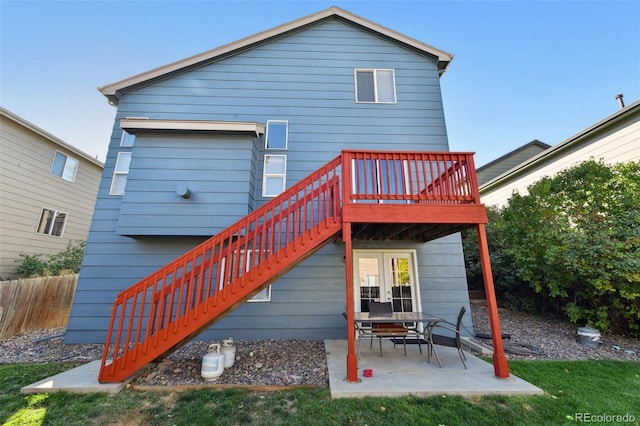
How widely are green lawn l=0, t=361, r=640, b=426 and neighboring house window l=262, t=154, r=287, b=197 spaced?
176 inches

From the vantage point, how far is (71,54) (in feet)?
28.7

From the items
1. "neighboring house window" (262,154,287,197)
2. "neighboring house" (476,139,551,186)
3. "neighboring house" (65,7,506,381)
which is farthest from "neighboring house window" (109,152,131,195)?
"neighboring house" (476,139,551,186)

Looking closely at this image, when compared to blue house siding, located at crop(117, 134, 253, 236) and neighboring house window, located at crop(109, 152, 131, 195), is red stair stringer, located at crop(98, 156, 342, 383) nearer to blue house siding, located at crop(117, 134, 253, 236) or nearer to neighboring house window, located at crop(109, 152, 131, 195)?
blue house siding, located at crop(117, 134, 253, 236)

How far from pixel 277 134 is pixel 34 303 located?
8.08 metres

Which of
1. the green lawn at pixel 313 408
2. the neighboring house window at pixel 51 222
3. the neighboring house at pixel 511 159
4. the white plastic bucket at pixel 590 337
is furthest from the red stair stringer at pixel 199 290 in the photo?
the neighboring house at pixel 511 159

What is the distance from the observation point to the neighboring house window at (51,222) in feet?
31.1

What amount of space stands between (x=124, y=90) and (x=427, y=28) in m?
10.0

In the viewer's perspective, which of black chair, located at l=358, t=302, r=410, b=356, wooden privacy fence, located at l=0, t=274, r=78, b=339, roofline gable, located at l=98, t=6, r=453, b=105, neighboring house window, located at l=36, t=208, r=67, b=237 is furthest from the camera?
neighboring house window, located at l=36, t=208, r=67, b=237

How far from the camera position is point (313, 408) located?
297cm

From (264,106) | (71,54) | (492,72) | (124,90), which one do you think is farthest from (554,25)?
(71,54)

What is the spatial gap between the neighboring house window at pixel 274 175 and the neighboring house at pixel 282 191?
0.13 feet

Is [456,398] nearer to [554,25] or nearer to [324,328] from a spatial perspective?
[324,328]

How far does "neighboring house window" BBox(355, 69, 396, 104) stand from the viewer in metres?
7.47

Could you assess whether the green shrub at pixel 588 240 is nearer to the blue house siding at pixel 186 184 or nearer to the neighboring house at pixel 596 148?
the neighboring house at pixel 596 148
